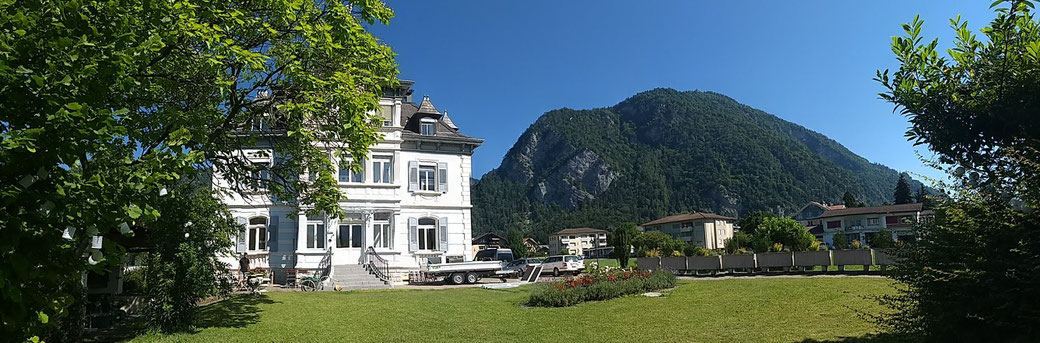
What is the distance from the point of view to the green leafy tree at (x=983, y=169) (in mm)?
5340

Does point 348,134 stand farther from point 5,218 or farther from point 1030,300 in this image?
point 1030,300

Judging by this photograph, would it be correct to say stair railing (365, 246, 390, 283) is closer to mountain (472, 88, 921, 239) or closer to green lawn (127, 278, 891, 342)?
green lawn (127, 278, 891, 342)

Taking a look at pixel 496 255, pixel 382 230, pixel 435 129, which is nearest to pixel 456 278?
pixel 382 230

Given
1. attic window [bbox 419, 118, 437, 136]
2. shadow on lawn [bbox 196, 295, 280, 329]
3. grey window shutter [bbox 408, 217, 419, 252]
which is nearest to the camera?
shadow on lawn [bbox 196, 295, 280, 329]

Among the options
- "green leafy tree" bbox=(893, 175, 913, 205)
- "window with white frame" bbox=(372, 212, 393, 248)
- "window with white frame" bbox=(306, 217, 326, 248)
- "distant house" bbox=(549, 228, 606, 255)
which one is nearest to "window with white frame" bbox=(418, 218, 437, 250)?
"window with white frame" bbox=(372, 212, 393, 248)

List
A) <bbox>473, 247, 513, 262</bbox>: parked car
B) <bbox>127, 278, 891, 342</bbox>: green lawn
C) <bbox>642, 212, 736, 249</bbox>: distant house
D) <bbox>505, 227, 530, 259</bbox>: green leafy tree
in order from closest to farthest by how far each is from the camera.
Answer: <bbox>127, 278, 891, 342</bbox>: green lawn → <bbox>473, 247, 513, 262</bbox>: parked car → <bbox>505, 227, 530, 259</bbox>: green leafy tree → <bbox>642, 212, 736, 249</bbox>: distant house

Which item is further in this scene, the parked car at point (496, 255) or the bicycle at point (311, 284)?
the parked car at point (496, 255)

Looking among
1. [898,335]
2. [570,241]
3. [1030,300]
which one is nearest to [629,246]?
[898,335]

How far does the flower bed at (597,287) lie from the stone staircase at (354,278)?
10.8 meters

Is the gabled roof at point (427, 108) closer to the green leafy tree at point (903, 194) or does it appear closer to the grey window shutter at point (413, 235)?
the grey window shutter at point (413, 235)

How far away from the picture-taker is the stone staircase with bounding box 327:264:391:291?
988 inches

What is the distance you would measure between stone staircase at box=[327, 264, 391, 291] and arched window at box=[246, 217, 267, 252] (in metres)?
5.05

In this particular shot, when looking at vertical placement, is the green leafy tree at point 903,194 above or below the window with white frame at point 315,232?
above

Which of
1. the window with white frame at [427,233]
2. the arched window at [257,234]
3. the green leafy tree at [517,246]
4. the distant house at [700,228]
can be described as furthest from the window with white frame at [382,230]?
the distant house at [700,228]
